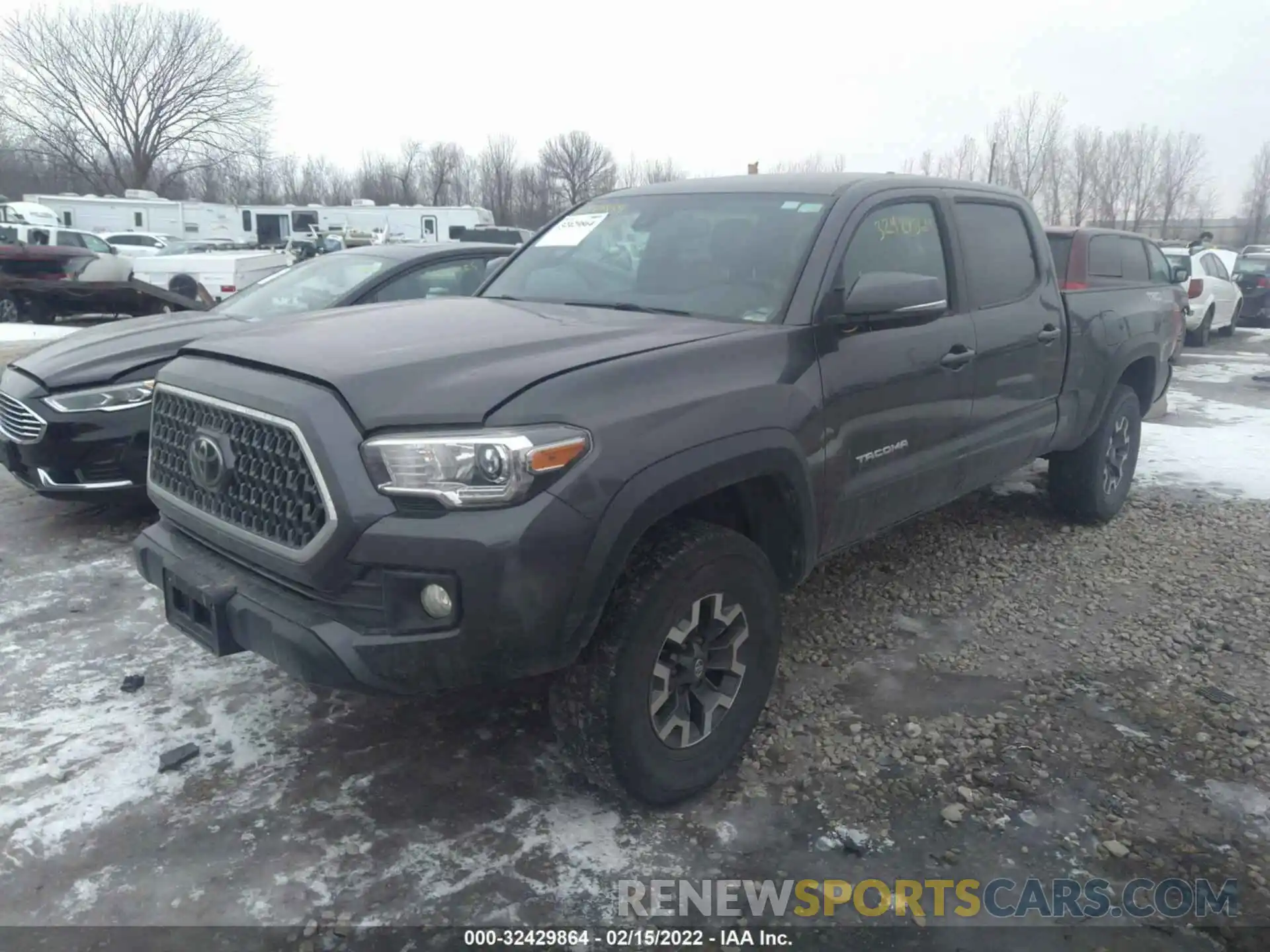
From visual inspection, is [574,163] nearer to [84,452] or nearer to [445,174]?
[445,174]

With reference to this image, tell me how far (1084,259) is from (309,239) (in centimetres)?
3149

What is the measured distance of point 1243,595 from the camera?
475 centimetres

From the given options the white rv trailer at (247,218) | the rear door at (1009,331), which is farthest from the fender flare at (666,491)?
the white rv trailer at (247,218)

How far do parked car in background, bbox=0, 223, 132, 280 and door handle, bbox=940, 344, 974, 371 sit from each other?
43.1 feet

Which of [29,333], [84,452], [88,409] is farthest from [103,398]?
[29,333]

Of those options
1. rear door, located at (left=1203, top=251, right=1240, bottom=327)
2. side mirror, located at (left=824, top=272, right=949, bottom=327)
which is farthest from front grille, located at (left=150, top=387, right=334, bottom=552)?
rear door, located at (left=1203, top=251, right=1240, bottom=327)

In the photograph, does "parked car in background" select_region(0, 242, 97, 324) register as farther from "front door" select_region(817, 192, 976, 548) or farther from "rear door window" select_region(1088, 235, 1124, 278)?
"front door" select_region(817, 192, 976, 548)

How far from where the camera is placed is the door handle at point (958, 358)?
3850 mm

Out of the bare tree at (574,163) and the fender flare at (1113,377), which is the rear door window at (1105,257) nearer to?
the fender flare at (1113,377)

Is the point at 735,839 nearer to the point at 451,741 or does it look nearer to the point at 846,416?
the point at 451,741

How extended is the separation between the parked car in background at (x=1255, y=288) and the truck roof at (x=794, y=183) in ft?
60.3

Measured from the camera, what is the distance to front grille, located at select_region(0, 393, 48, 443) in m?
4.89

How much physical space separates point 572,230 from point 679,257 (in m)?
0.78

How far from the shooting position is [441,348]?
2.80 meters
